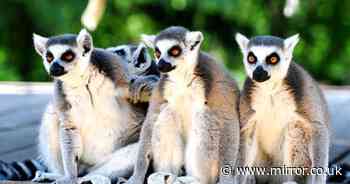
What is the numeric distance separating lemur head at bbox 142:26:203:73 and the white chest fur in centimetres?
43

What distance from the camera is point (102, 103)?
4.31 metres

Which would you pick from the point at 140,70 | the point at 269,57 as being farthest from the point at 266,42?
the point at 140,70

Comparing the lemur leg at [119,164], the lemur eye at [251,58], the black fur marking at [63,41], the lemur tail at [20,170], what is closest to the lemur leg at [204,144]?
the lemur eye at [251,58]

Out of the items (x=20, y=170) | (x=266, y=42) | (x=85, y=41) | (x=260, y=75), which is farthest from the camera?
(x=20, y=170)

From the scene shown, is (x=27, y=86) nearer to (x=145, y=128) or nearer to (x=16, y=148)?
(x=16, y=148)

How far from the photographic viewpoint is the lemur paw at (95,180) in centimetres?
414

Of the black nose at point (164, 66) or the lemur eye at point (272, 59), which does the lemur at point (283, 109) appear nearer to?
the lemur eye at point (272, 59)

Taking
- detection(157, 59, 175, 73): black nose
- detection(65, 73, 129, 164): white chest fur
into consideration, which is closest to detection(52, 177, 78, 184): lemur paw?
detection(65, 73, 129, 164): white chest fur

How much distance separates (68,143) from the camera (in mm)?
4270

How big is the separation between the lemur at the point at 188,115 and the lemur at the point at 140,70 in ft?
0.88

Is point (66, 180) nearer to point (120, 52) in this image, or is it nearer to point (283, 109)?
point (120, 52)

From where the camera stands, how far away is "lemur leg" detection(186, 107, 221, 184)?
396 centimetres

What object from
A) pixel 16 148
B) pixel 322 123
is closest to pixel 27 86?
pixel 16 148

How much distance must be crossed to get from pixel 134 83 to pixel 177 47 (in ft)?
1.59
